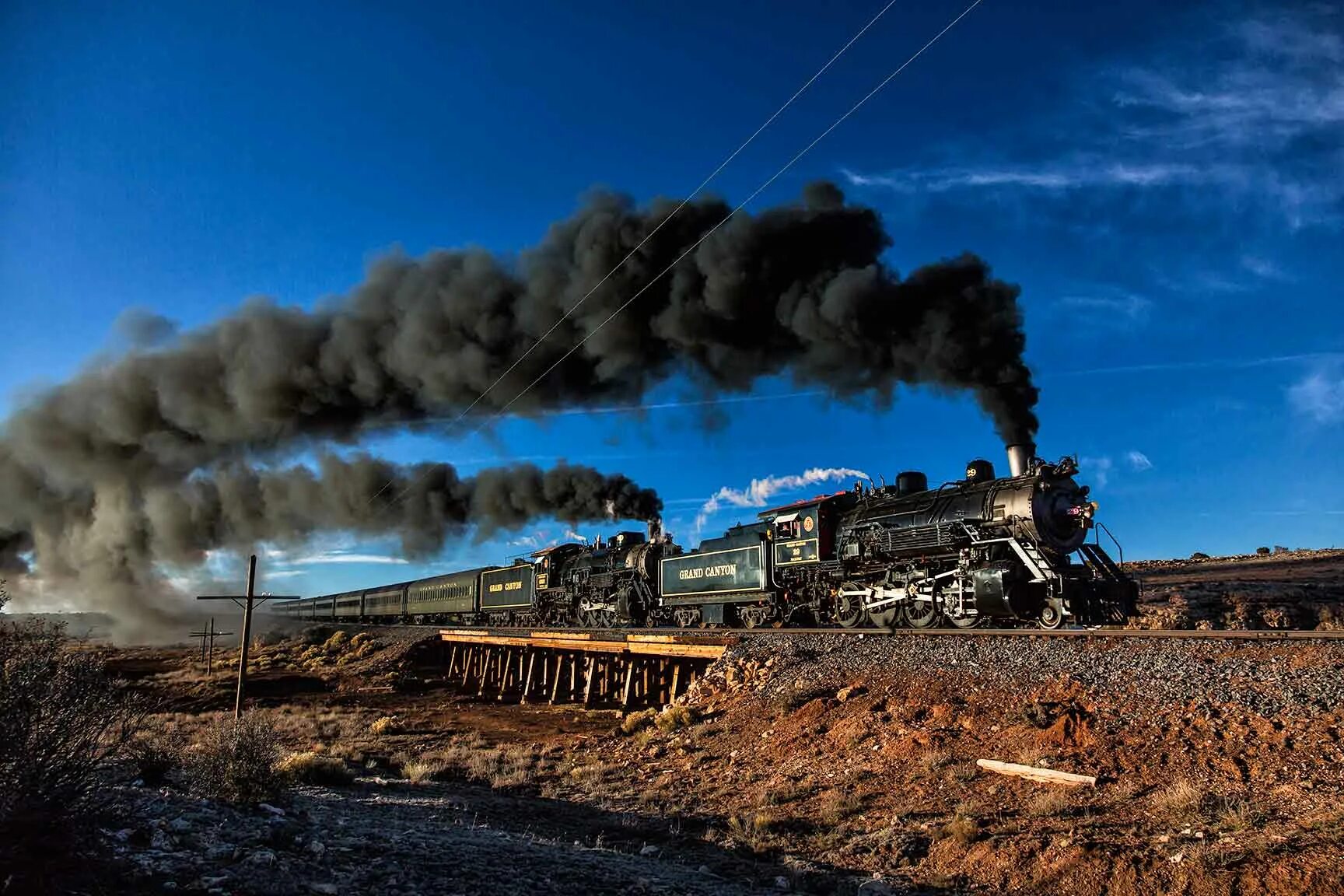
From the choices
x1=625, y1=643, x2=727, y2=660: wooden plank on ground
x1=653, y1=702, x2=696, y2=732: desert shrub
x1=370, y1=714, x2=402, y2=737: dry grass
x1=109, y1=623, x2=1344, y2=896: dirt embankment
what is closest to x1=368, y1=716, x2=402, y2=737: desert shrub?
x1=370, y1=714, x2=402, y2=737: dry grass

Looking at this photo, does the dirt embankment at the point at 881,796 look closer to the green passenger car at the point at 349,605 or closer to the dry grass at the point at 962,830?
the dry grass at the point at 962,830

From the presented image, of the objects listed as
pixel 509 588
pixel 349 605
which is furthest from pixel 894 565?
pixel 349 605

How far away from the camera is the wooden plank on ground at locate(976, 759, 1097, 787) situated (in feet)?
27.7

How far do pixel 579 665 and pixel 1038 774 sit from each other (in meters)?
18.0

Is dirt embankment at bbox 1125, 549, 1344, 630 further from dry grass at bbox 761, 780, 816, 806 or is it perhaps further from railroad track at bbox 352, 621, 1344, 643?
dry grass at bbox 761, 780, 816, 806

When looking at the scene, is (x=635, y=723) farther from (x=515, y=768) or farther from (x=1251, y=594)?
(x=1251, y=594)

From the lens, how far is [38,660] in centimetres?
502

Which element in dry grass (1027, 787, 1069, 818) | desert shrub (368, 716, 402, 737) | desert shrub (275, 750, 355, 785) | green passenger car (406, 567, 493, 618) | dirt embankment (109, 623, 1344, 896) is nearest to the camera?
dirt embankment (109, 623, 1344, 896)

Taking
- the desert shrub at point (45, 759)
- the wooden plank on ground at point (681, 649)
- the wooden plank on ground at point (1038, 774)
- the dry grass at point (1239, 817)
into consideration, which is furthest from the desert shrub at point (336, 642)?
the dry grass at point (1239, 817)

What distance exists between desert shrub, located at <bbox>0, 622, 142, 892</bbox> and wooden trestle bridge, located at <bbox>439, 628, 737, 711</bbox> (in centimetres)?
1246

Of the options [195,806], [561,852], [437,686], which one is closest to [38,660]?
[195,806]

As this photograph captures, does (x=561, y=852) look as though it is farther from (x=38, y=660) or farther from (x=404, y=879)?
(x=38, y=660)

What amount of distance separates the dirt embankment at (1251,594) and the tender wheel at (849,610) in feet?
19.7

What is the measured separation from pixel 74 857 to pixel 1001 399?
1528 centimetres
